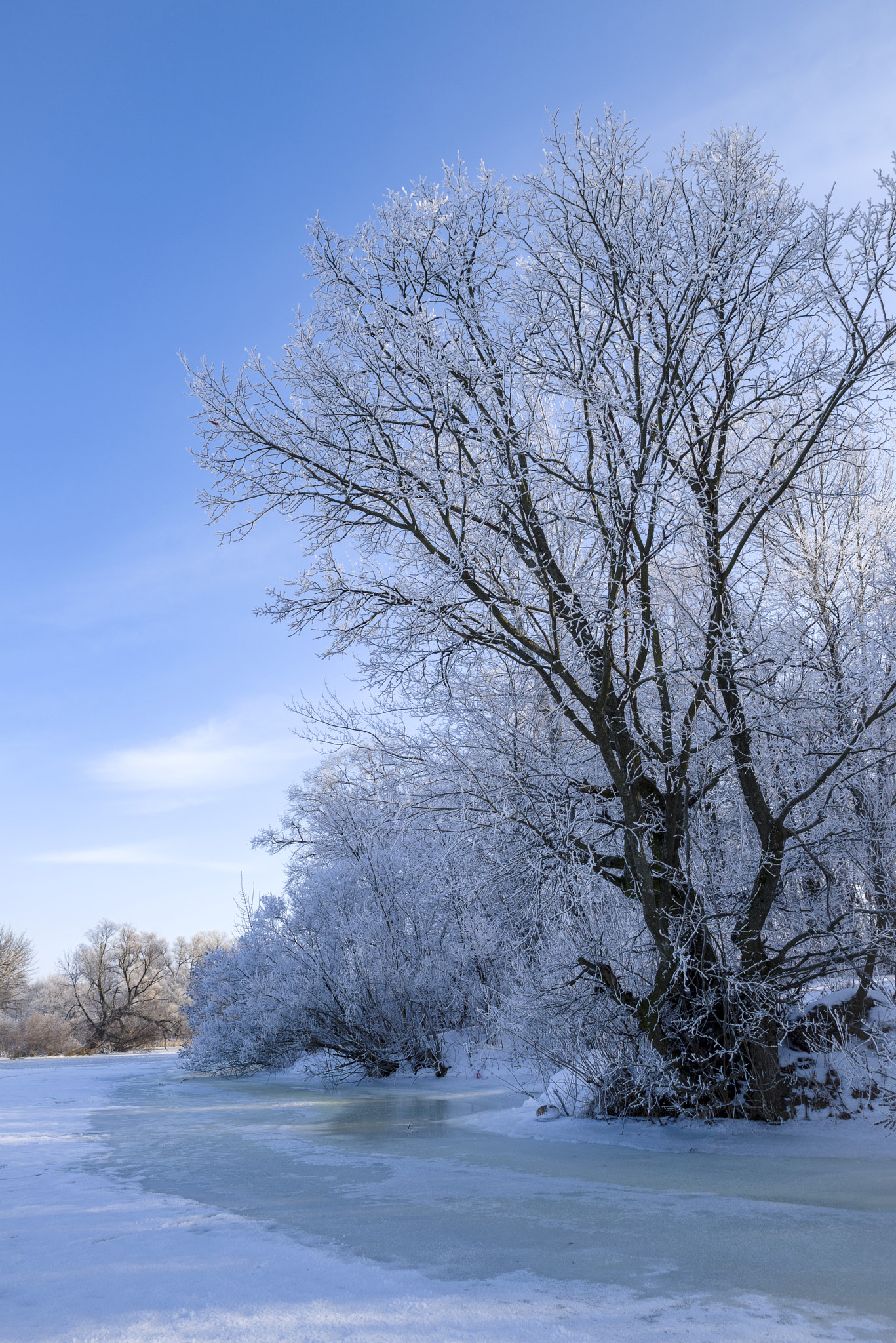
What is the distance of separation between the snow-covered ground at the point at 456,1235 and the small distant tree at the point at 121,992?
37.0 metres

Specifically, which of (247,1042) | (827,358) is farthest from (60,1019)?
(827,358)

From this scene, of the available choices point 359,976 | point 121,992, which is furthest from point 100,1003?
point 359,976

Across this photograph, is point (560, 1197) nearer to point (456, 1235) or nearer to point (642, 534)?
point (456, 1235)

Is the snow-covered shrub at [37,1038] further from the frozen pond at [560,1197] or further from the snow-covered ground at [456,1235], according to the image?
the snow-covered ground at [456,1235]

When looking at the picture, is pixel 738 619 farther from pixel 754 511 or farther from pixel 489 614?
pixel 489 614

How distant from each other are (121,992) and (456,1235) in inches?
1739

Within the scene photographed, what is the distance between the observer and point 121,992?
42875 mm

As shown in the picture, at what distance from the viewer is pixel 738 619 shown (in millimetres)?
6895

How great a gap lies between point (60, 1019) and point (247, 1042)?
30.2 metres

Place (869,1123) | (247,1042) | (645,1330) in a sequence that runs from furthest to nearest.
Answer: (247,1042) → (869,1123) → (645,1330)

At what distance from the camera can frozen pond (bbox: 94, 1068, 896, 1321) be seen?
3166 millimetres

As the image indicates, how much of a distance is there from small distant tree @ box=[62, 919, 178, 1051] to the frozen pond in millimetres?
36069

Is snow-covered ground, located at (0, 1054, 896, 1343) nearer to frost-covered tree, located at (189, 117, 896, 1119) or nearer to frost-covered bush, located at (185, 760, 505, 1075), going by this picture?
frost-covered tree, located at (189, 117, 896, 1119)

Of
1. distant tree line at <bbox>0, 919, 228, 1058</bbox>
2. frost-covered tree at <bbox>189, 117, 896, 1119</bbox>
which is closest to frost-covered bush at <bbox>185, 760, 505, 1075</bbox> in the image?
frost-covered tree at <bbox>189, 117, 896, 1119</bbox>
